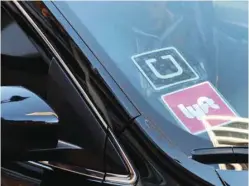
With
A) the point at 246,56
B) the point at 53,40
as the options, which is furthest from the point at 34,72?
the point at 246,56

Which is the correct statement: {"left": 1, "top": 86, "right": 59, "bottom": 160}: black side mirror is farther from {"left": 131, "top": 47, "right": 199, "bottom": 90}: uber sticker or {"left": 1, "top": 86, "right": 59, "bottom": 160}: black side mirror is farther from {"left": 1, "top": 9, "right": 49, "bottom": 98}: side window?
{"left": 131, "top": 47, "right": 199, "bottom": 90}: uber sticker

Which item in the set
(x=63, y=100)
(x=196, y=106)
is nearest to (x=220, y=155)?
(x=196, y=106)

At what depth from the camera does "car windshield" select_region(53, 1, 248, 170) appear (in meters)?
1.66

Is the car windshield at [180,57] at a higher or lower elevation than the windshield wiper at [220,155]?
higher

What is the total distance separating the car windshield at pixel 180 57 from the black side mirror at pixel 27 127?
0.25 meters

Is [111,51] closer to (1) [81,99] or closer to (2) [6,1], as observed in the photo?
(1) [81,99]

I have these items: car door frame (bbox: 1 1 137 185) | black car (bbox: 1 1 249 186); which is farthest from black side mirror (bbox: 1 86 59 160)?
car door frame (bbox: 1 1 137 185)

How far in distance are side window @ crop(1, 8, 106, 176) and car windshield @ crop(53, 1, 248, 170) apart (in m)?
0.14

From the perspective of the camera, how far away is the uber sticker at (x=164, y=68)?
1.72 meters

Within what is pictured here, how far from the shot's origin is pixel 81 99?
1643 millimetres

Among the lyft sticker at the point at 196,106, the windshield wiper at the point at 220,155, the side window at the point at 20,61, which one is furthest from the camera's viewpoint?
the side window at the point at 20,61

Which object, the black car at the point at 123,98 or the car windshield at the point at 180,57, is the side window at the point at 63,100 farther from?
the car windshield at the point at 180,57

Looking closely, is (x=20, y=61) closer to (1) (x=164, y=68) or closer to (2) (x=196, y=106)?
(1) (x=164, y=68)

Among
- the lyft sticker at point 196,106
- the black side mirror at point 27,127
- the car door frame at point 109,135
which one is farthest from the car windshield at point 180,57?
the black side mirror at point 27,127
